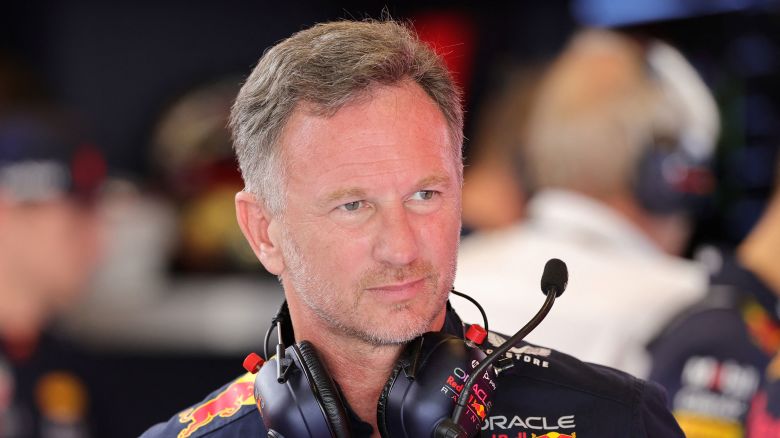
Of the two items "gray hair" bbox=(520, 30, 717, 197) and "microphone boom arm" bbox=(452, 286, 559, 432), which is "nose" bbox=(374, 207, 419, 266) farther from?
"gray hair" bbox=(520, 30, 717, 197)

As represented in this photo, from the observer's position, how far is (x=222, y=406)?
1.71 metres

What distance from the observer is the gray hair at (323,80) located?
150 centimetres

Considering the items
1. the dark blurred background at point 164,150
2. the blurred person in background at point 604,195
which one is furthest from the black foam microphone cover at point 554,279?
the dark blurred background at point 164,150

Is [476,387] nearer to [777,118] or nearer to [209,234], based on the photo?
[777,118]

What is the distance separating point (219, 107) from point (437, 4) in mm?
1094

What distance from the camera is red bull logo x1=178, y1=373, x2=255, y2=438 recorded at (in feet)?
5.53

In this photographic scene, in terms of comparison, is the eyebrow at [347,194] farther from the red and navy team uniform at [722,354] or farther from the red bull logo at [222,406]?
the red and navy team uniform at [722,354]

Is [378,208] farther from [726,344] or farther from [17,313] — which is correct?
[17,313]

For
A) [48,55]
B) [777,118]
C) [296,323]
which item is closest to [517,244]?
[777,118]

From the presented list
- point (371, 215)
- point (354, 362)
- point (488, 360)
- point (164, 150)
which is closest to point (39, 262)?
point (164, 150)

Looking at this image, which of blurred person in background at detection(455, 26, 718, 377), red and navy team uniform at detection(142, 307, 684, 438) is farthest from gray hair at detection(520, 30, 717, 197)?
red and navy team uniform at detection(142, 307, 684, 438)

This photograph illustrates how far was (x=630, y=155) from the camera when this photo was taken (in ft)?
10.2

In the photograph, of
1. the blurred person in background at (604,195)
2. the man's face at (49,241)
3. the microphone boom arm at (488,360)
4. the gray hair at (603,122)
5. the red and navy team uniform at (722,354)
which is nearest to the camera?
the microphone boom arm at (488,360)

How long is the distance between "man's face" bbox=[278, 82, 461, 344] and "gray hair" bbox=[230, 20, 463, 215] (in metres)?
0.02
